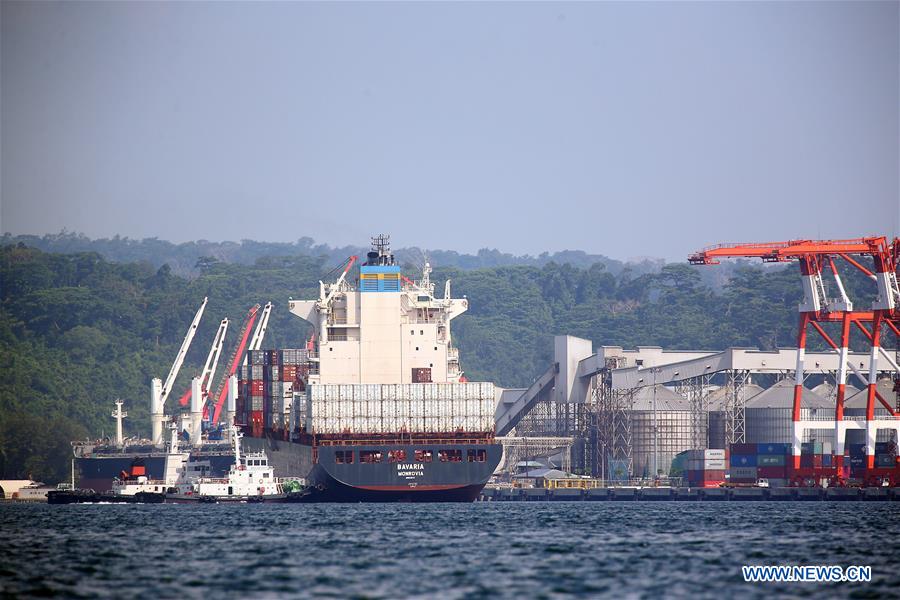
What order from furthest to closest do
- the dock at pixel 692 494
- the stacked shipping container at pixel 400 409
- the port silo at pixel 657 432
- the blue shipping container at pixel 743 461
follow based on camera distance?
the port silo at pixel 657 432 → the blue shipping container at pixel 743 461 → the dock at pixel 692 494 → the stacked shipping container at pixel 400 409

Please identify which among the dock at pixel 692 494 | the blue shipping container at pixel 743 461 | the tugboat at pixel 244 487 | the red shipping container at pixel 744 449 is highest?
the red shipping container at pixel 744 449

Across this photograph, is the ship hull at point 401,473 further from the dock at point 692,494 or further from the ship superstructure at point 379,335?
the dock at point 692,494

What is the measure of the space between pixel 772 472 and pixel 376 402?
118ft

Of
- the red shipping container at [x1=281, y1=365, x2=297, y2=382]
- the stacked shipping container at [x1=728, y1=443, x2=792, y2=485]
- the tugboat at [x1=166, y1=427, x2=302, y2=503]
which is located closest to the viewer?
the tugboat at [x1=166, y1=427, x2=302, y2=503]

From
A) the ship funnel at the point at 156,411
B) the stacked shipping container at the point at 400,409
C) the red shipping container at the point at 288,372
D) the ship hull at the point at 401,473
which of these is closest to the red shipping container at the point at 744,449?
the stacked shipping container at the point at 400,409

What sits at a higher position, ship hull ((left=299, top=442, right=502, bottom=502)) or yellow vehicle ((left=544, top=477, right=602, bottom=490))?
ship hull ((left=299, top=442, right=502, bottom=502))

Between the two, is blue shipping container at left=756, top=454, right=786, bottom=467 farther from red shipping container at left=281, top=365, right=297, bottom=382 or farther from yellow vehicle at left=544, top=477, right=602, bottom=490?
red shipping container at left=281, top=365, right=297, bottom=382

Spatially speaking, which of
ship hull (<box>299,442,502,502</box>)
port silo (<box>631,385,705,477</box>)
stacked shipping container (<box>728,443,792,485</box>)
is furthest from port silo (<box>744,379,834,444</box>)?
ship hull (<box>299,442,502,502</box>)

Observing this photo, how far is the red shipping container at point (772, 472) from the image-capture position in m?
130

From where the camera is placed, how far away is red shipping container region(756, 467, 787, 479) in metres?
130

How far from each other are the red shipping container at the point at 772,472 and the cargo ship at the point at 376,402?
2590cm

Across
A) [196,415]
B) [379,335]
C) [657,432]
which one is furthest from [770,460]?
[196,415]

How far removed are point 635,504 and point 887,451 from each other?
20.0m

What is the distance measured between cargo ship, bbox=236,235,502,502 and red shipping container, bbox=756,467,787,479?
25.9 m
